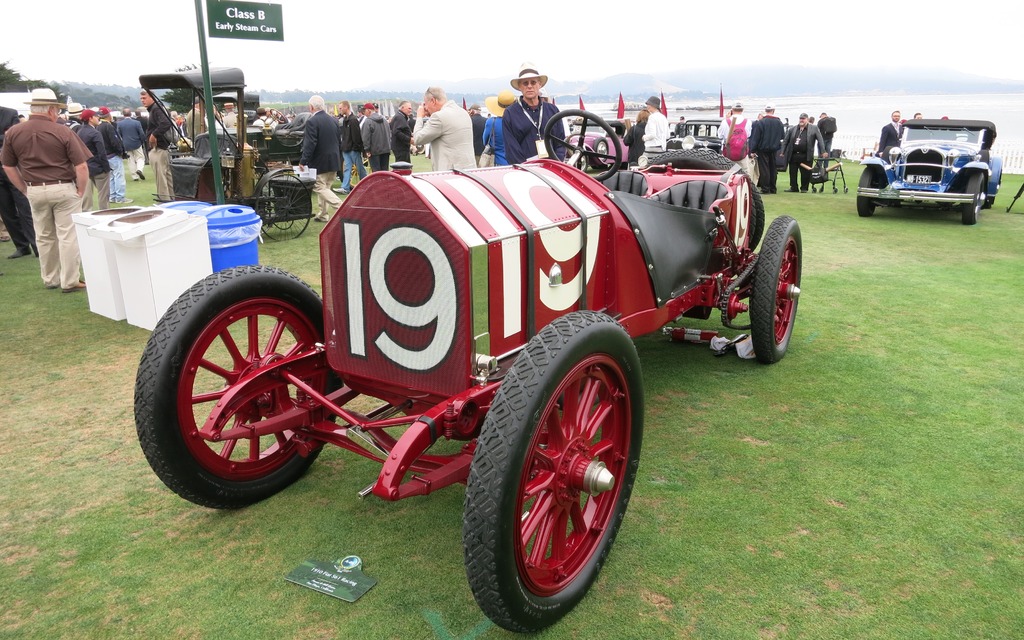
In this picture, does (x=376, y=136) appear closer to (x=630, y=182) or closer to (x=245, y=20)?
(x=245, y=20)

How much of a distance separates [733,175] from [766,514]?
2.55 meters

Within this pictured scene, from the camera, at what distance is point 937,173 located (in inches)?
403

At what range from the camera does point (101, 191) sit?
372 inches

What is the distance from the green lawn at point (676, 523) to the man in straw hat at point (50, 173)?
6.19ft

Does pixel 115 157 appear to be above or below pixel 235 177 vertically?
above

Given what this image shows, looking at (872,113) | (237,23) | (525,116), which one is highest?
(872,113)

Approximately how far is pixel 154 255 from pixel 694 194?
3.87 metres

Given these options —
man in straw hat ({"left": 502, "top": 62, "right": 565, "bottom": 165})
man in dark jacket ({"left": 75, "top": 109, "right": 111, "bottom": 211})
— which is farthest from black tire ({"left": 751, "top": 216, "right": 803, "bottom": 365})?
man in dark jacket ({"left": 75, "top": 109, "right": 111, "bottom": 211})

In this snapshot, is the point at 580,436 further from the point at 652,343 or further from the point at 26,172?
the point at 26,172

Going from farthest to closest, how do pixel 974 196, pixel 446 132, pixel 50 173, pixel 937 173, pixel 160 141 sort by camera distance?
pixel 160 141, pixel 937 173, pixel 974 196, pixel 446 132, pixel 50 173

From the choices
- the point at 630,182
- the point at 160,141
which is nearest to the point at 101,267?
the point at 630,182

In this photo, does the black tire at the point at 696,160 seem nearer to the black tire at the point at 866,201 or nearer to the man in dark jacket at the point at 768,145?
the black tire at the point at 866,201

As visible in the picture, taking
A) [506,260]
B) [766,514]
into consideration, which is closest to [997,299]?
[766,514]

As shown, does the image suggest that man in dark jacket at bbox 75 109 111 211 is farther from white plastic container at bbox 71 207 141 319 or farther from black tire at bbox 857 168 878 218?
black tire at bbox 857 168 878 218
